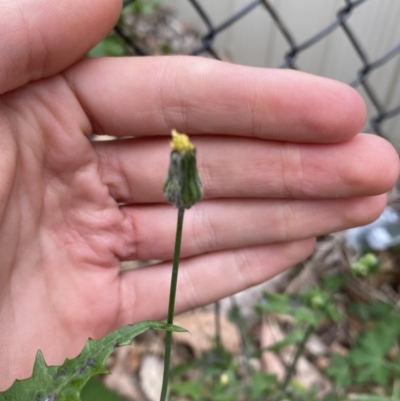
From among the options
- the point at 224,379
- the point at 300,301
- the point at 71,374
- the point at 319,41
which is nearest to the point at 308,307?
the point at 300,301

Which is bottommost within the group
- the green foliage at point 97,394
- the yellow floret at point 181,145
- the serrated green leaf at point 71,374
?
the green foliage at point 97,394

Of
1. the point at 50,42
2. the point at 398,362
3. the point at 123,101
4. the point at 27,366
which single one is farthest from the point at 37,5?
the point at 398,362

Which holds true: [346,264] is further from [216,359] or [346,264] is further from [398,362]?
[216,359]

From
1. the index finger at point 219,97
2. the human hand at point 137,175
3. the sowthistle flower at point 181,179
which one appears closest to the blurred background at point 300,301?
the human hand at point 137,175

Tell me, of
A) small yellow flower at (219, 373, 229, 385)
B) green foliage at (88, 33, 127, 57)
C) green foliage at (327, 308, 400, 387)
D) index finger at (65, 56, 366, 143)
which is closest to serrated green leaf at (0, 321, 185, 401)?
index finger at (65, 56, 366, 143)

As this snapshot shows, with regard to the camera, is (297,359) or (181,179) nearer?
(181,179)

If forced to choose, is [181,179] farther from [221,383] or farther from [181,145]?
[221,383]

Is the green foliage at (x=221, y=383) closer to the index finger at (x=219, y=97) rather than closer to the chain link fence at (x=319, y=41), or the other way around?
the index finger at (x=219, y=97)
